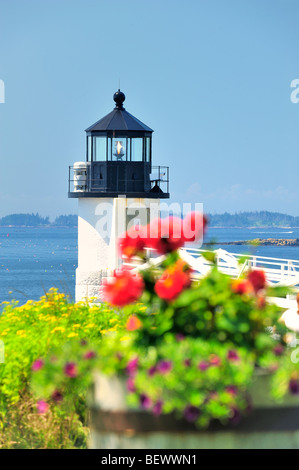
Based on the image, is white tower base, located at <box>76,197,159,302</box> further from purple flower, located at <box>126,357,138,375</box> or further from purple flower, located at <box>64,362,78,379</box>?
purple flower, located at <box>126,357,138,375</box>

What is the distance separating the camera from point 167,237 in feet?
14.0

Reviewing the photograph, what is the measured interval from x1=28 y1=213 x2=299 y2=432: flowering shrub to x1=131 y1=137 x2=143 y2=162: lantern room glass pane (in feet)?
60.4

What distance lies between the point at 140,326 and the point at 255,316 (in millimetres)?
647

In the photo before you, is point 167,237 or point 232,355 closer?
point 232,355

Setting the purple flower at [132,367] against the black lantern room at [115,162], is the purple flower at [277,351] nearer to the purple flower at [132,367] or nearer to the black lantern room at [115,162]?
the purple flower at [132,367]

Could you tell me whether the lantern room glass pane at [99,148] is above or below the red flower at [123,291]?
above

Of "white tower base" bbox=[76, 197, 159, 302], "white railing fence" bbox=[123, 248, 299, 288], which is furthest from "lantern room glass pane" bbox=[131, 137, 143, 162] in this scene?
"white railing fence" bbox=[123, 248, 299, 288]

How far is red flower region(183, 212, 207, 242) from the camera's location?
4258 millimetres

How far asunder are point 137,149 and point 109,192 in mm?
1663

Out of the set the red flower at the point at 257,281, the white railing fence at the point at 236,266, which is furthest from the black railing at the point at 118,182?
the red flower at the point at 257,281

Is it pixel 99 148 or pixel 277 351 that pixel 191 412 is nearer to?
pixel 277 351

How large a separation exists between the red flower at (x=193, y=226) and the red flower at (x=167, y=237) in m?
0.03

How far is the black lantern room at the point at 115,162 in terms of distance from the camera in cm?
2241

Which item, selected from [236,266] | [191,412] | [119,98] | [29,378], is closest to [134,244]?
[191,412]
